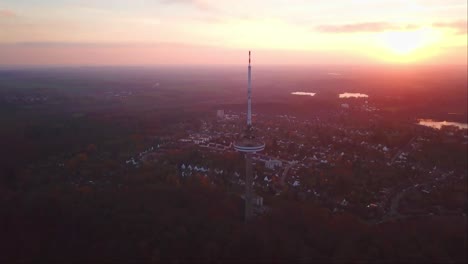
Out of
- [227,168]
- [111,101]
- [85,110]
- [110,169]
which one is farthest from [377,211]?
[111,101]

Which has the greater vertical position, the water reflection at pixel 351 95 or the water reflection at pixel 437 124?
the water reflection at pixel 437 124

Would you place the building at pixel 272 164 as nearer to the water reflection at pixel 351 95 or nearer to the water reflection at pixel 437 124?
the water reflection at pixel 437 124

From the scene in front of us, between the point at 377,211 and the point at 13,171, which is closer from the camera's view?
the point at 377,211

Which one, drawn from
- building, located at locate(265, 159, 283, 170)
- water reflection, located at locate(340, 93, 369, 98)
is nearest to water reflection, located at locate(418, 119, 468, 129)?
building, located at locate(265, 159, 283, 170)

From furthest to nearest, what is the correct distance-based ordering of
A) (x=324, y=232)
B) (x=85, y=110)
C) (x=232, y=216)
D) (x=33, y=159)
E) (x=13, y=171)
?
(x=85, y=110)
(x=33, y=159)
(x=13, y=171)
(x=232, y=216)
(x=324, y=232)

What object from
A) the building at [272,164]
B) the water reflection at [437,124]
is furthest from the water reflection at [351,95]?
the building at [272,164]

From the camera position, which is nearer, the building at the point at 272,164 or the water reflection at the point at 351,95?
the building at the point at 272,164

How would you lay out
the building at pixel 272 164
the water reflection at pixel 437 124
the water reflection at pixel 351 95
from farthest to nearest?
1. the water reflection at pixel 351 95
2. the building at pixel 272 164
3. the water reflection at pixel 437 124

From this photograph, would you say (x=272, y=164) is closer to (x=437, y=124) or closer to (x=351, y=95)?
(x=437, y=124)

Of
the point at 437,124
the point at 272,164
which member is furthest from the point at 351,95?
the point at 437,124

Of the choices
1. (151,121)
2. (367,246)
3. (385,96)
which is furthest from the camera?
(385,96)

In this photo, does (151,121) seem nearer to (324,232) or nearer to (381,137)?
(381,137)
